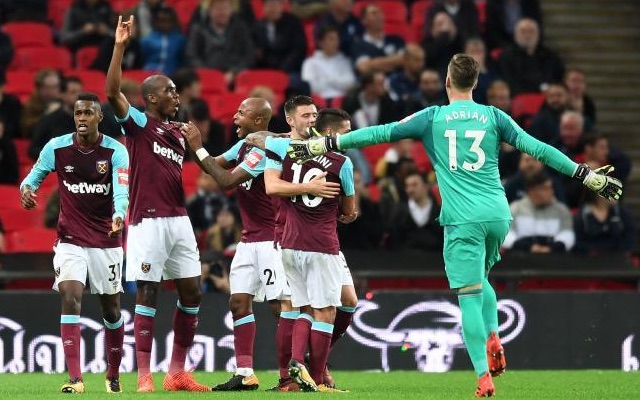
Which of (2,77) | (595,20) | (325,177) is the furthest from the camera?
(595,20)

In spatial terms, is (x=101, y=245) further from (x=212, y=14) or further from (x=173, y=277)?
(x=212, y=14)

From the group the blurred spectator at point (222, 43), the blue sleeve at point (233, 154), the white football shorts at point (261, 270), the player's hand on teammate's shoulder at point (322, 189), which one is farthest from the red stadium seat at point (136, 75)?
the player's hand on teammate's shoulder at point (322, 189)

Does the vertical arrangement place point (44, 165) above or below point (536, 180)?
above

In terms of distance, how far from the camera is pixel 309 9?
67.4 ft

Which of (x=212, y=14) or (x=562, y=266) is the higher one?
(x=212, y=14)

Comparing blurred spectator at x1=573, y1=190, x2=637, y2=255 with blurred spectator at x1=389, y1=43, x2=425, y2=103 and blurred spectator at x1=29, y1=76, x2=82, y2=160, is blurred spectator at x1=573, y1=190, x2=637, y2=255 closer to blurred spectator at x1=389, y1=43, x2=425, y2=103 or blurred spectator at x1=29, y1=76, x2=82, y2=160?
blurred spectator at x1=389, y1=43, x2=425, y2=103

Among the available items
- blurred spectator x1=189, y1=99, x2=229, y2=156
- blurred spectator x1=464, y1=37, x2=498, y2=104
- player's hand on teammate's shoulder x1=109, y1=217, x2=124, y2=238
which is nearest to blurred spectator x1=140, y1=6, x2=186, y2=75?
blurred spectator x1=189, y1=99, x2=229, y2=156

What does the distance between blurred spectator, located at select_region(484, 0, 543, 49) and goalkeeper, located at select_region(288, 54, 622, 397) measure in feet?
34.5

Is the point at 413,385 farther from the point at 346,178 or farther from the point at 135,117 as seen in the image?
the point at 135,117

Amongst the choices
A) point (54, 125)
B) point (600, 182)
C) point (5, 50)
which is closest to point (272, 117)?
point (54, 125)

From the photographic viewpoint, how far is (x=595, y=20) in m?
21.0

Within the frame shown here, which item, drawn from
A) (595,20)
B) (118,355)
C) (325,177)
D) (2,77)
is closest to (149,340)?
(118,355)

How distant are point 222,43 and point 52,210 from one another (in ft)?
15.0

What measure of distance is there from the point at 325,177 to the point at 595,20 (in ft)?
37.9
